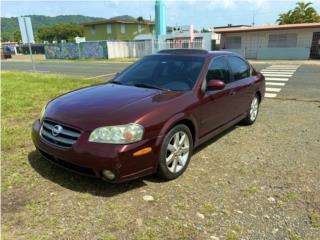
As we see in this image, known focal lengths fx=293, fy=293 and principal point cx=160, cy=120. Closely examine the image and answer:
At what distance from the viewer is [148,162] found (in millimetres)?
3293

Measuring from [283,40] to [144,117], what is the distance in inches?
1164

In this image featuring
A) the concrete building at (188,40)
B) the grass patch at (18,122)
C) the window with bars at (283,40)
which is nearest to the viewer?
the grass patch at (18,122)

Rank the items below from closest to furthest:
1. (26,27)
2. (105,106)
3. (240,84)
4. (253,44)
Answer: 1. (105,106)
2. (240,84)
3. (26,27)
4. (253,44)

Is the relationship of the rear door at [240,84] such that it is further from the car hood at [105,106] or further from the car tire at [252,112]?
the car hood at [105,106]

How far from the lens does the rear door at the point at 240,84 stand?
5117 millimetres

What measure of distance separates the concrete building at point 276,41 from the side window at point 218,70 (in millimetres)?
25635

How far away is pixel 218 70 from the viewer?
4715 millimetres

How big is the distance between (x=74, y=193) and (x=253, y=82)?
4129 millimetres

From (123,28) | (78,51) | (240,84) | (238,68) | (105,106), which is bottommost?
(78,51)

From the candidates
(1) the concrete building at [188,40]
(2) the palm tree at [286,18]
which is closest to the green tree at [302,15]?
(2) the palm tree at [286,18]

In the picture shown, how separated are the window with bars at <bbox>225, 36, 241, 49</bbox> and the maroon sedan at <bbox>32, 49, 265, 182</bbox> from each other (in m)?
28.1

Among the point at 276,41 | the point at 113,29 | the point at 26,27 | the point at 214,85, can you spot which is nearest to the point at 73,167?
the point at 214,85

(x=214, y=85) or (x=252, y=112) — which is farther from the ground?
(x=214, y=85)

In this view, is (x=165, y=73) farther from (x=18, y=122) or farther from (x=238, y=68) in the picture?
(x=18, y=122)
